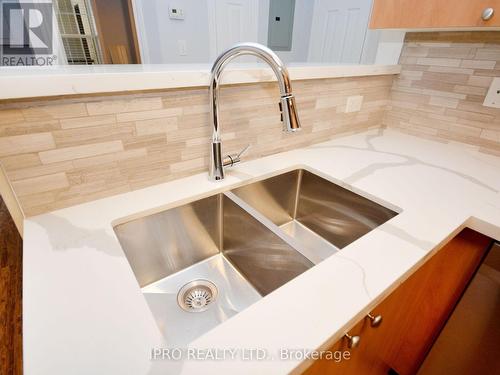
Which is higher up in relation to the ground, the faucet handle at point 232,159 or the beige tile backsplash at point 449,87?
the beige tile backsplash at point 449,87

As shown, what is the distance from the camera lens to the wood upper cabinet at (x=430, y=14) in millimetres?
729

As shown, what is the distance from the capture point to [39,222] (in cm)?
60

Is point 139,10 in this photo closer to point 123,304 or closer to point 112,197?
Result: point 112,197

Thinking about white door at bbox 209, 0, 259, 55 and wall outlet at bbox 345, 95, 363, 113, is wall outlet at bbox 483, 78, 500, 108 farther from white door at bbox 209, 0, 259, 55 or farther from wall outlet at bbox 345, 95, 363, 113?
white door at bbox 209, 0, 259, 55

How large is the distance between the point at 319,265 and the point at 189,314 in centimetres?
36

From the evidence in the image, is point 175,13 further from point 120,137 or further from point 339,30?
point 120,137

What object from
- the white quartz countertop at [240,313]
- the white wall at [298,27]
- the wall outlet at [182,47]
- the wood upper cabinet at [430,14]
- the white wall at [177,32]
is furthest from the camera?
the white wall at [298,27]

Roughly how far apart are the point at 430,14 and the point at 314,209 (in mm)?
706

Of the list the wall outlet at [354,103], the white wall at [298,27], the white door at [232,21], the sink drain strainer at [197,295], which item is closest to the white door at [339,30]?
the white wall at [298,27]

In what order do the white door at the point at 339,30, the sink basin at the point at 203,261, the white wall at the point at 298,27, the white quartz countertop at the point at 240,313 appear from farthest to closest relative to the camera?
the white wall at the point at 298,27, the white door at the point at 339,30, the sink basin at the point at 203,261, the white quartz countertop at the point at 240,313

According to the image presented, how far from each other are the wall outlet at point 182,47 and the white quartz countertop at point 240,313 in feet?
7.62

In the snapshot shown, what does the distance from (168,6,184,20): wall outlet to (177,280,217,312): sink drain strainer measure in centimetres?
258

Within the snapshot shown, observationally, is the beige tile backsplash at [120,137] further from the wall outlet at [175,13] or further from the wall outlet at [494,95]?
the wall outlet at [175,13]

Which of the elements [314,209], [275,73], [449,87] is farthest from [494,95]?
[275,73]
